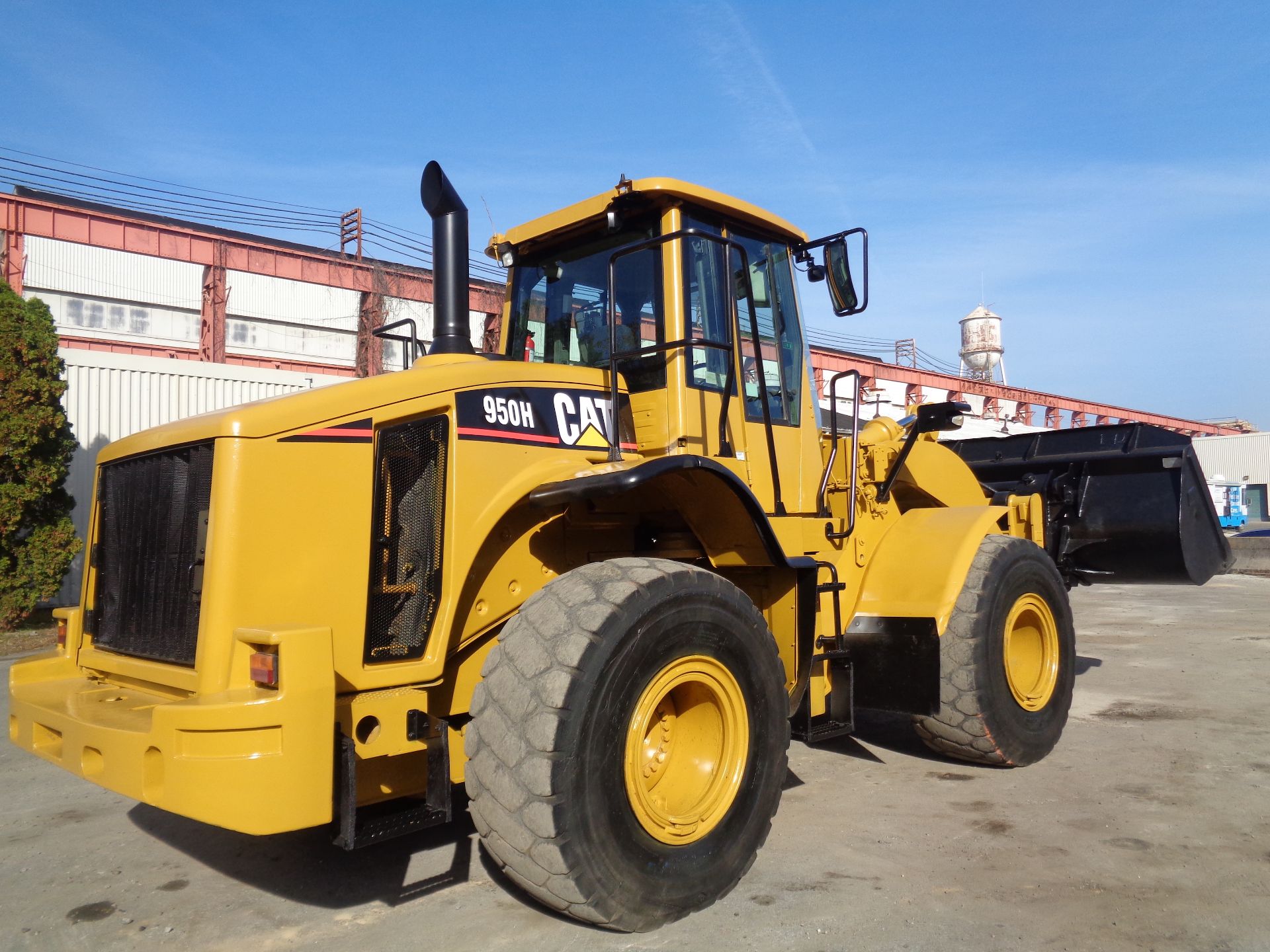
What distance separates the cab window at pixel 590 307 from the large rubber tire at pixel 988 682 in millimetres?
2295

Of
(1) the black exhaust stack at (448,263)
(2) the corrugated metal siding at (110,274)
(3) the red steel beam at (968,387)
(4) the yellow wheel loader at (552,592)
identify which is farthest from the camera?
(3) the red steel beam at (968,387)

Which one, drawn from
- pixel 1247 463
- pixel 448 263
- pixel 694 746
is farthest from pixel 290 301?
pixel 1247 463

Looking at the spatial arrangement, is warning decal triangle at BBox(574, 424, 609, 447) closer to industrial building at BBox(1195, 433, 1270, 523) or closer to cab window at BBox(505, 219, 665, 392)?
cab window at BBox(505, 219, 665, 392)

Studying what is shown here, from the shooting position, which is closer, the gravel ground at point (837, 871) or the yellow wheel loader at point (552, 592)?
the yellow wheel loader at point (552, 592)

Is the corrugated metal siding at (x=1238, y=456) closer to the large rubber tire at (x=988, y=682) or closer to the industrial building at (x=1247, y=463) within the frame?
the industrial building at (x=1247, y=463)

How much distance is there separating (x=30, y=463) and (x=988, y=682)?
11.2 meters

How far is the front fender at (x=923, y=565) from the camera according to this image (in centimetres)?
521

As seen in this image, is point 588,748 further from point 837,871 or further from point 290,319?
point 290,319

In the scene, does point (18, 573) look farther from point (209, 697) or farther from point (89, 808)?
point (209, 697)

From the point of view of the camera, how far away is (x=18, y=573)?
1166 centimetres

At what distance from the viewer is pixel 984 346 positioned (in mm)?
47469

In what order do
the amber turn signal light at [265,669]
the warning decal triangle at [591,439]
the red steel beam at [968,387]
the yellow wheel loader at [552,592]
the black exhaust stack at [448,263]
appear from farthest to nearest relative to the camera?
the red steel beam at [968,387]
the black exhaust stack at [448,263]
the warning decal triangle at [591,439]
the yellow wheel loader at [552,592]
the amber turn signal light at [265,669]

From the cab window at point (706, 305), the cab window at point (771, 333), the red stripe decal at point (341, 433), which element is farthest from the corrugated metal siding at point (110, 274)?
the red stripe decal at point (341, 433)

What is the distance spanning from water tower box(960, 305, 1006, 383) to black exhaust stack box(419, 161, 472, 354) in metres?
46.3
